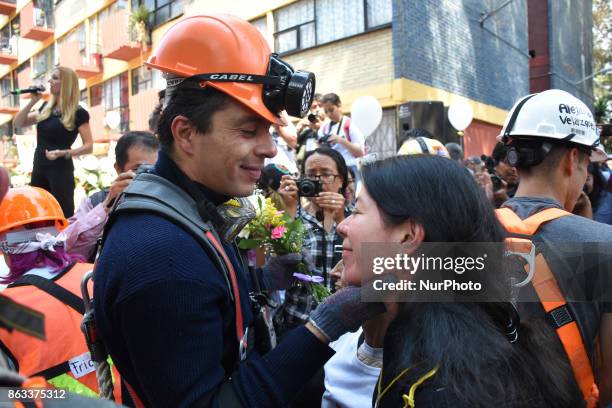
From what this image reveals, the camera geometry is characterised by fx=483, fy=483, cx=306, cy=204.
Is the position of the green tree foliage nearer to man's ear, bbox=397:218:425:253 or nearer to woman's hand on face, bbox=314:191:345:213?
woman's hand on face, bbox=314:191:345:213

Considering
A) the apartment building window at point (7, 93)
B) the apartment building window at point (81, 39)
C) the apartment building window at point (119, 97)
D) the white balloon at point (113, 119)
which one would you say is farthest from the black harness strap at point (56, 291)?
the apartment building window at point (7, 93)

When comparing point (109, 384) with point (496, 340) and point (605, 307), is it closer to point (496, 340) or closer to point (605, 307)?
point (496, 340)

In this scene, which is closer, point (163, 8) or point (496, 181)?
point (496, 181)

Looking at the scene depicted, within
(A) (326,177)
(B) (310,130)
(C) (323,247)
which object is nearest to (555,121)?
(C) (323,247)

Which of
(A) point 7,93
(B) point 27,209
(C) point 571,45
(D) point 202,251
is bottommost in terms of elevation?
(D) point 202,251

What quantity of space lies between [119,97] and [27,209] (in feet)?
70.3

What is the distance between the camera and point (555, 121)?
2.02 metres

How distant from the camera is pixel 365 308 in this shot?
146 centimetres

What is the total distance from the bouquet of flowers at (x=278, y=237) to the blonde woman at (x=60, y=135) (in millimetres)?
3353

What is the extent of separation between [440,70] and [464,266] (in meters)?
12.3

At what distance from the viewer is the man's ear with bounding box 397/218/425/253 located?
1.48 m

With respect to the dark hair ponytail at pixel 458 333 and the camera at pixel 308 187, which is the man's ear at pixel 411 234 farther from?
the camera at pixel 308 187

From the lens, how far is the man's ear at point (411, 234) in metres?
1.48

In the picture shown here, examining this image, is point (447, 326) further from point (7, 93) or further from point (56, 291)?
point (7, 93)
